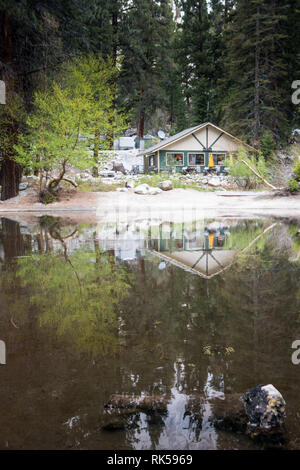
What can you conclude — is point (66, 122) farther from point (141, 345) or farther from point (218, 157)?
point (218, 157)

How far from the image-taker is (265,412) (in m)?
2.27

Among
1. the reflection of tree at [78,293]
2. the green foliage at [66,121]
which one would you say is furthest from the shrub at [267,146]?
the reflection of tree at [78,293]

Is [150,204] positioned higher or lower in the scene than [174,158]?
lower

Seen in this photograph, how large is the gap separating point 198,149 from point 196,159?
1264 mm

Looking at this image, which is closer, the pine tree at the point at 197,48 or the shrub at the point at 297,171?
the shrub at the point at 297,171

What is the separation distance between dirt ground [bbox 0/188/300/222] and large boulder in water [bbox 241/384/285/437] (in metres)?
16.5

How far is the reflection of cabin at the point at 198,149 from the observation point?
126 ft

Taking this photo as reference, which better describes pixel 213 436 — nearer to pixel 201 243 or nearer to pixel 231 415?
pixel 231 415

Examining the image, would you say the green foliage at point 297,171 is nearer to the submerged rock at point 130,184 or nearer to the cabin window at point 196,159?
the submerged rock at point 130,184

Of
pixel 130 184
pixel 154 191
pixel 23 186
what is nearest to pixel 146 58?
pixel 130 184

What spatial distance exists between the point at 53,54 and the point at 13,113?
4.29m

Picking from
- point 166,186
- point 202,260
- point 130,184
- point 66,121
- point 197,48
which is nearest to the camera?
point 202,260

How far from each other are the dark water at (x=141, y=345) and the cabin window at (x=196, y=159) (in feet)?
111

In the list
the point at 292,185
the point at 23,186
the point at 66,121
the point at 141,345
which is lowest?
the point at 141,345
